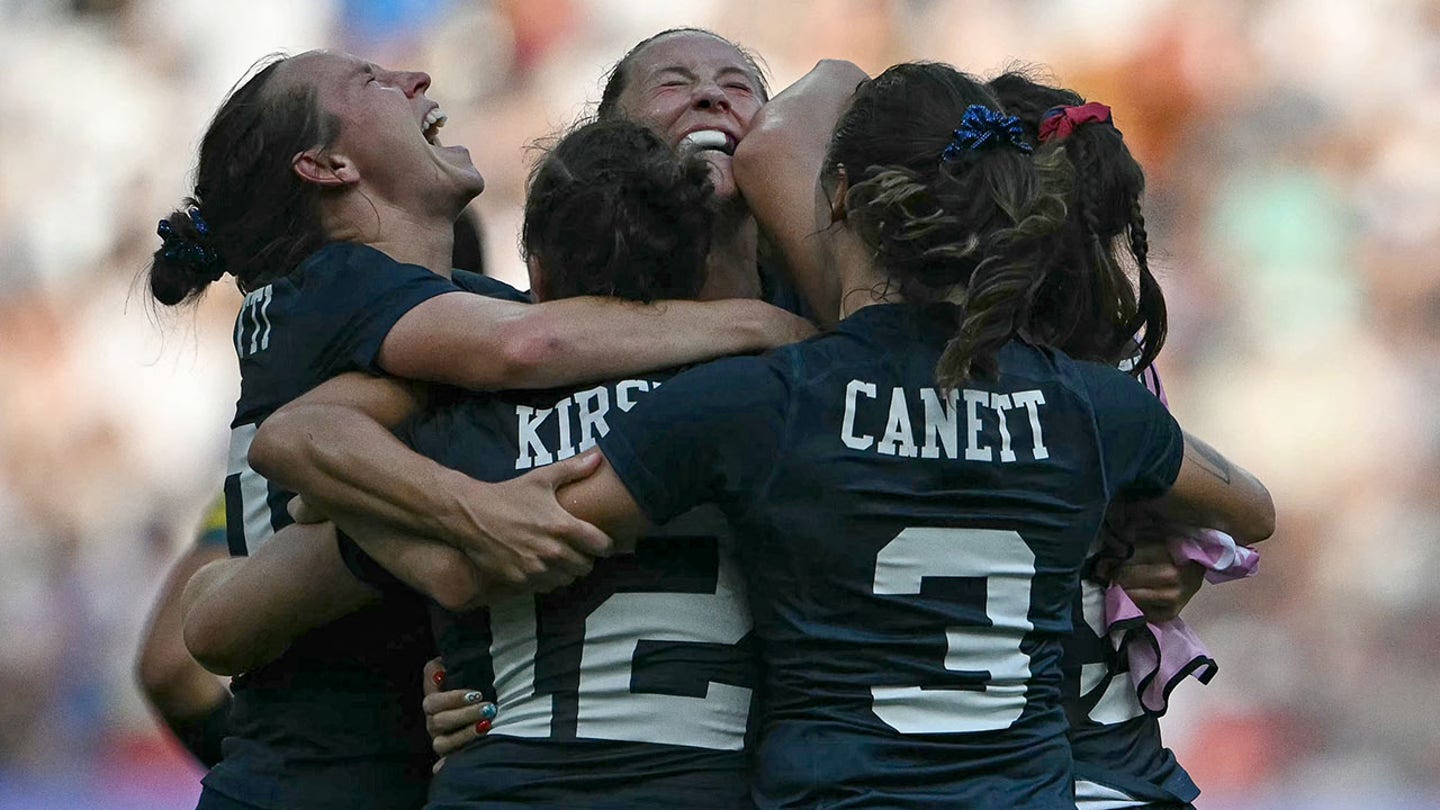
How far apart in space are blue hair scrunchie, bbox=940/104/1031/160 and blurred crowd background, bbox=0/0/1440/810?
3.41 meters

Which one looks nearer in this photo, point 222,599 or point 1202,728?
point 222,599

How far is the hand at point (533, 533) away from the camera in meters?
1.57

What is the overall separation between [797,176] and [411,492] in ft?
1.71

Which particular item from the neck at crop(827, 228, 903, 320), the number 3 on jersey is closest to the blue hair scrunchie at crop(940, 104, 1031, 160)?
the neck at crop(827, 228, 903, 320)

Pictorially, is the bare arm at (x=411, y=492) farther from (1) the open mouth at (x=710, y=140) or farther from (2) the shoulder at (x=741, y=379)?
(1) the open mouth at (x=710, y=140)

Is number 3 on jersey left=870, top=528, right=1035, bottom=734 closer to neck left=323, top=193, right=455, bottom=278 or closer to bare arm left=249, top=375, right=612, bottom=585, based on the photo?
bare arm left=249, top=375, right=612, bottom=585

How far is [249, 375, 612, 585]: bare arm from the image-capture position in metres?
1.58

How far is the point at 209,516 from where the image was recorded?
319 cm

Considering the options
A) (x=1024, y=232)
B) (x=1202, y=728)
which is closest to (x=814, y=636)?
(x=1024, y=232)

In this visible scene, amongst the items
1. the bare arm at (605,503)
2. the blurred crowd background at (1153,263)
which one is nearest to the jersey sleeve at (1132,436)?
the bare arm at (605,503)

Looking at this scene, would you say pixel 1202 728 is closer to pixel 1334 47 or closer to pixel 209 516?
pixel 1334 47

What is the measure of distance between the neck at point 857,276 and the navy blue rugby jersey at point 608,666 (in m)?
0.20

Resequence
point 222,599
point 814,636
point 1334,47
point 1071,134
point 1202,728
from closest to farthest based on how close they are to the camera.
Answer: point 814,636 → point 1071,134 → point 222,599 → point 1202,728 → point 1334,47

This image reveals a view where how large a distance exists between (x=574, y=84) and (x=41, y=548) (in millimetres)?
2179
